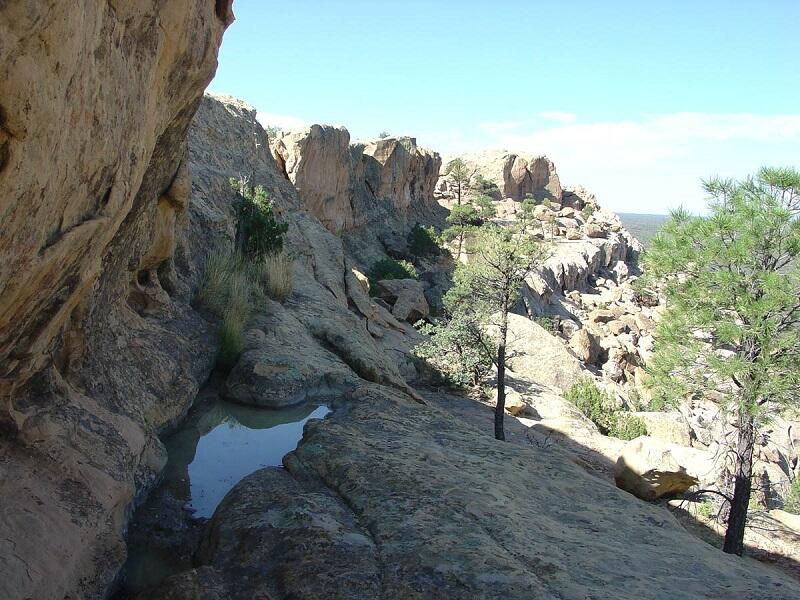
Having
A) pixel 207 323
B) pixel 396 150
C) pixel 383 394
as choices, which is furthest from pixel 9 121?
pixel 396 150

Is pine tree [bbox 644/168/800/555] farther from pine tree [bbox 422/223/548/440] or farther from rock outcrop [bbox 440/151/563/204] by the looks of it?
rock outcrop [bbox 440/151/563/204]

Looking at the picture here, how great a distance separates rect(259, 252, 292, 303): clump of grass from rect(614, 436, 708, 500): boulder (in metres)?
6.16

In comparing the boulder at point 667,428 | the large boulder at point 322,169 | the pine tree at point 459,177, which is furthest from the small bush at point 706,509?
the pine tree at point 459,177

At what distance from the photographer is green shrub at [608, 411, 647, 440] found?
1619cm

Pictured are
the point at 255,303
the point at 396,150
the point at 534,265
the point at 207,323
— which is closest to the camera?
the point at 207,323

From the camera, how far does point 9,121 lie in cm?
222

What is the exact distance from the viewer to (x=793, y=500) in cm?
1540

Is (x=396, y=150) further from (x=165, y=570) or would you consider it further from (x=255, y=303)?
(x=165, y=570)

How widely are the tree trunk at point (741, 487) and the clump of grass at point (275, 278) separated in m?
6.52

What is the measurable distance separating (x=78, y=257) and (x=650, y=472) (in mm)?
9223

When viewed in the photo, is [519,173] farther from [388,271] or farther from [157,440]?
[157,440]

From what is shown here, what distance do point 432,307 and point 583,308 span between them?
77.2 ft

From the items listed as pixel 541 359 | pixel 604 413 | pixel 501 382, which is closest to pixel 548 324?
pixel 541 359

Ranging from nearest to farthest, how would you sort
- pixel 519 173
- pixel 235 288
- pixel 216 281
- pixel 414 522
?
pixel 414 522 < pixel 235 288 < pixel 216 281 < pixel 519 173
